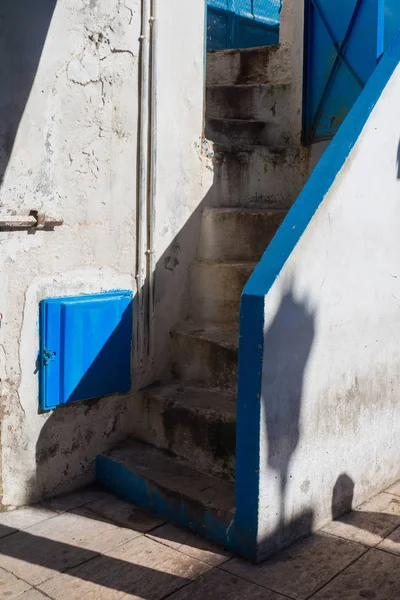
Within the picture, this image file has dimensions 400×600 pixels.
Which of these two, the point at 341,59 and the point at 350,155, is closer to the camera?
the point at 350,155

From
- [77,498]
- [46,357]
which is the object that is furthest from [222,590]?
[46,357]

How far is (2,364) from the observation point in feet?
12.7

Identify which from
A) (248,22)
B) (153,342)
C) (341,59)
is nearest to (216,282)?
(153,342)

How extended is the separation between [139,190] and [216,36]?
422cm

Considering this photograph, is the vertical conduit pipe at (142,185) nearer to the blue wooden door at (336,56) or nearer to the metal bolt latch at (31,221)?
the metal bolt latch at (31,221)

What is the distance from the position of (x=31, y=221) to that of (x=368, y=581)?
262 cm

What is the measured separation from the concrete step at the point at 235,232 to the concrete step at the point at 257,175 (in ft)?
0.70

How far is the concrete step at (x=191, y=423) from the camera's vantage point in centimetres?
399

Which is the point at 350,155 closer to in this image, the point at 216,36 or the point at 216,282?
the point at 216,282

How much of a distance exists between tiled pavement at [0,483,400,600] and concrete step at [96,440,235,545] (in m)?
0.08

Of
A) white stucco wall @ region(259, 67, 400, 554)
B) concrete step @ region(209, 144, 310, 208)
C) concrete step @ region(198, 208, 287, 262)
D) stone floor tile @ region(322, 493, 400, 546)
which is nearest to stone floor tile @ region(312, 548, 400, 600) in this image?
stone floor tile @ region(322, 493, 400, 546)

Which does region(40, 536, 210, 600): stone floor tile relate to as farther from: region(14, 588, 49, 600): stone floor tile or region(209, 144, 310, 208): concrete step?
region(209, 144, 310, 208): concrete step

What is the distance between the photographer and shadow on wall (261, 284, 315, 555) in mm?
3340

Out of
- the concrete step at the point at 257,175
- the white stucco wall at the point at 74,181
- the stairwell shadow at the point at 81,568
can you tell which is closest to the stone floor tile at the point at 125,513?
the stairwell shadow at the point at 81,568
